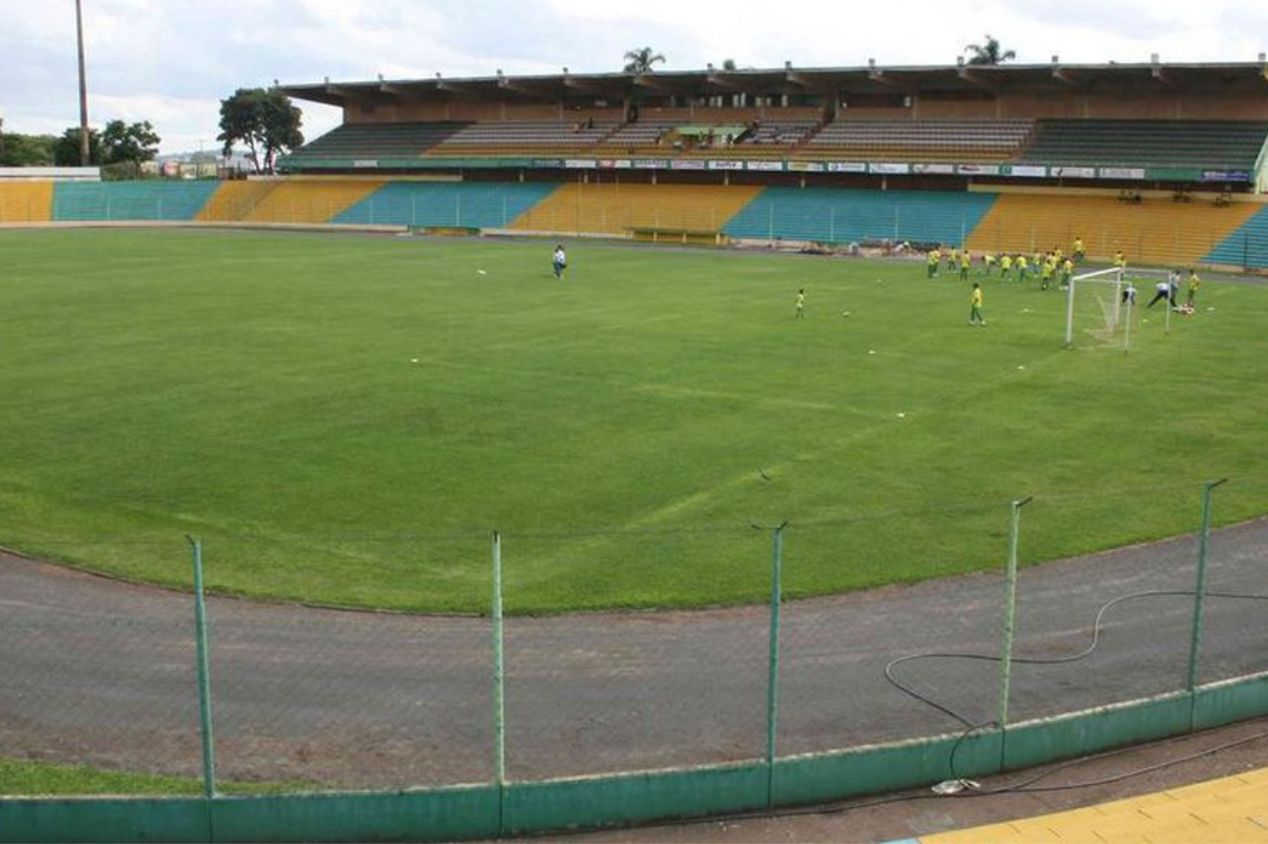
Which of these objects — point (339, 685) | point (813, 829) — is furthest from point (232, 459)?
point (813, 829)

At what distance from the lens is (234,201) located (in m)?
95.8

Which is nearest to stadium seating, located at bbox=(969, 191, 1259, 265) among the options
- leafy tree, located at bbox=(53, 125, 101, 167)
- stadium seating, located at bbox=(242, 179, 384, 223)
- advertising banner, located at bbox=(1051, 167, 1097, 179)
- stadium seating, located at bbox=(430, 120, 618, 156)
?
advertising banner, located at bbox=(1051, 167, 1097, 179)

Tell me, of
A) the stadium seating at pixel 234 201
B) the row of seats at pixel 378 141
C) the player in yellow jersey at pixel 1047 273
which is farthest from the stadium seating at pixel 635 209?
the player in yellow jersey at pixel 1047 273

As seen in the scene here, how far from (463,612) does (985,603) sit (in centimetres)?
585

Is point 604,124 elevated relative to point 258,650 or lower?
elevated

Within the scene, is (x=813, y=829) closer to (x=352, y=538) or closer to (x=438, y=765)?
(x=438, y=765)

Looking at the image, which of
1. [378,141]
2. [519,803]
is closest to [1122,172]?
[378,141]

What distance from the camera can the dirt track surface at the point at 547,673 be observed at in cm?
1085

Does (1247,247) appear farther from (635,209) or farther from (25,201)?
(25,201)

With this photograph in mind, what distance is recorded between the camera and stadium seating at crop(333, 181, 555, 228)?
8388cm

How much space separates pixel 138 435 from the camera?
74.6 ft

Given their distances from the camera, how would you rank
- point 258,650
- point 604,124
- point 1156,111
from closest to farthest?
point 258,650
point 1156,111
point 604,124

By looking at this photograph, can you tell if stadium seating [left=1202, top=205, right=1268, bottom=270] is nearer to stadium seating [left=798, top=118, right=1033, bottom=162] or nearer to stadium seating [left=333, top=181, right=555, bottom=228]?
stadium seating [left=798, top=118, right=1033, bottom=162]

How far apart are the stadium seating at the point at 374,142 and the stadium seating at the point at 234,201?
2.78 m
